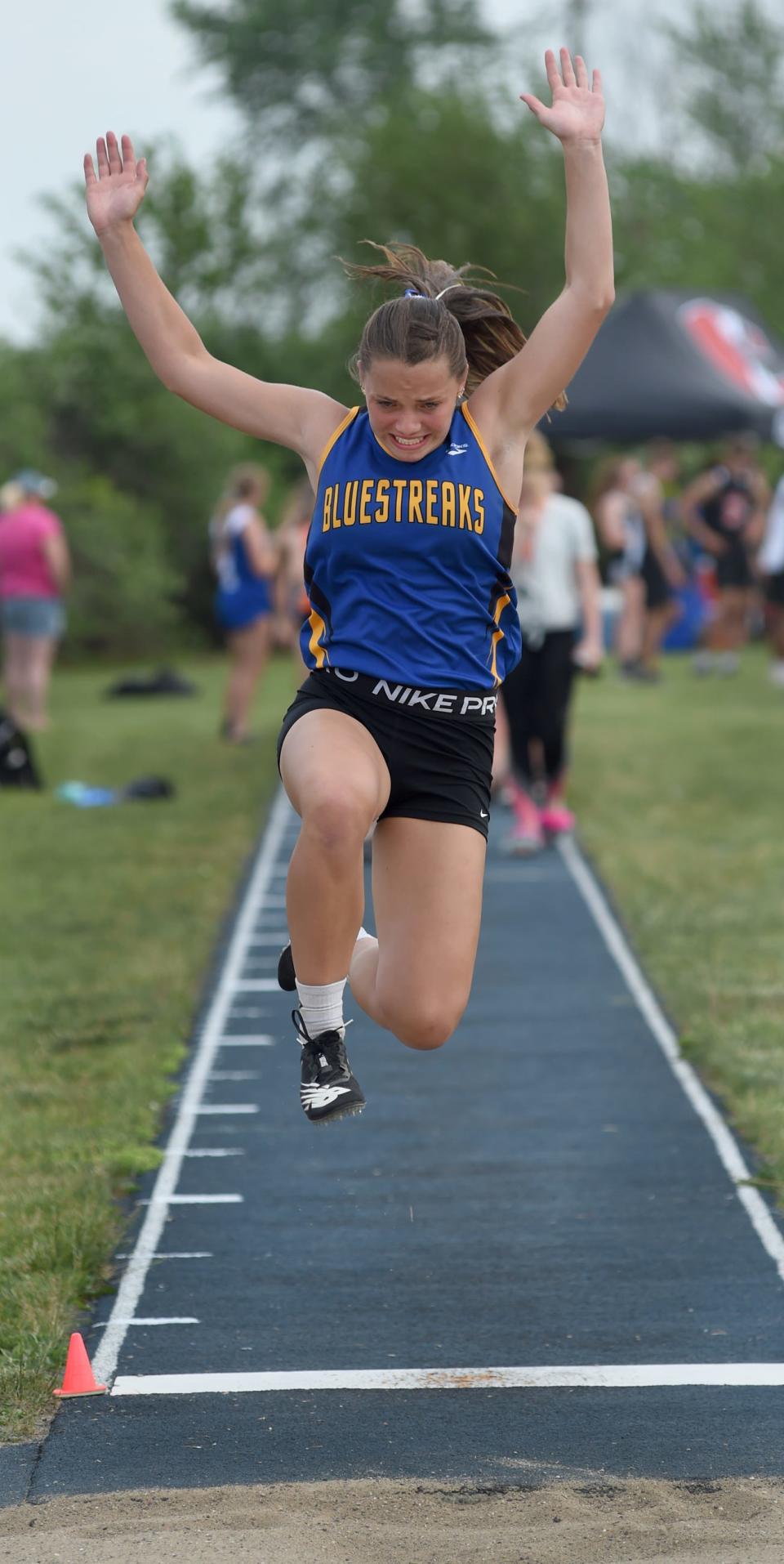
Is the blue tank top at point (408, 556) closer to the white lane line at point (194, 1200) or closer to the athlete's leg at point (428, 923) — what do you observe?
the athlete's leg at point (428, 923)

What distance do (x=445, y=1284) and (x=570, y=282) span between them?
92.4 inches

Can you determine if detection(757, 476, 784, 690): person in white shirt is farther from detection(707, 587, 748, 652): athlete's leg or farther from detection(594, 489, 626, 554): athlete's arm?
detection(707, 587, 748, 652): athlete's leg

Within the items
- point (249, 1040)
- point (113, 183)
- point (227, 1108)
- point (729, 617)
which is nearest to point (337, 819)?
point (113, 183)

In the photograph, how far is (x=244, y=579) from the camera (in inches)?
604

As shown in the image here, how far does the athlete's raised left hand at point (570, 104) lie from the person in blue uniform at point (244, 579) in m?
10.5

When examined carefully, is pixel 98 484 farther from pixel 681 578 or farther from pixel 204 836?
pixel 204 836

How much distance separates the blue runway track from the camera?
3916 millimetres

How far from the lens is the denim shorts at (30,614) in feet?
53.0

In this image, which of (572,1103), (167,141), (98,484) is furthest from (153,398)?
(572,1103)

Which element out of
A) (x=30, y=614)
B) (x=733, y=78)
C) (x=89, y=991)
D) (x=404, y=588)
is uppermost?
(x=733, y=78)

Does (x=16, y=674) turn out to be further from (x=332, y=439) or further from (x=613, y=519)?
(x=332, y=439)

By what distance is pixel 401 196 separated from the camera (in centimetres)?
3819

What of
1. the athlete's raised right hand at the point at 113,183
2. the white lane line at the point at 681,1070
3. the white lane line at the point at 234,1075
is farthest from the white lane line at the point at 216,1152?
the athlete's raised right hand at the point at 113,183

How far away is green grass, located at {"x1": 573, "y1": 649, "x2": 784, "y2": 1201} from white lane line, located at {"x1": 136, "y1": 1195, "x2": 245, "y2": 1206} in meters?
1.46
